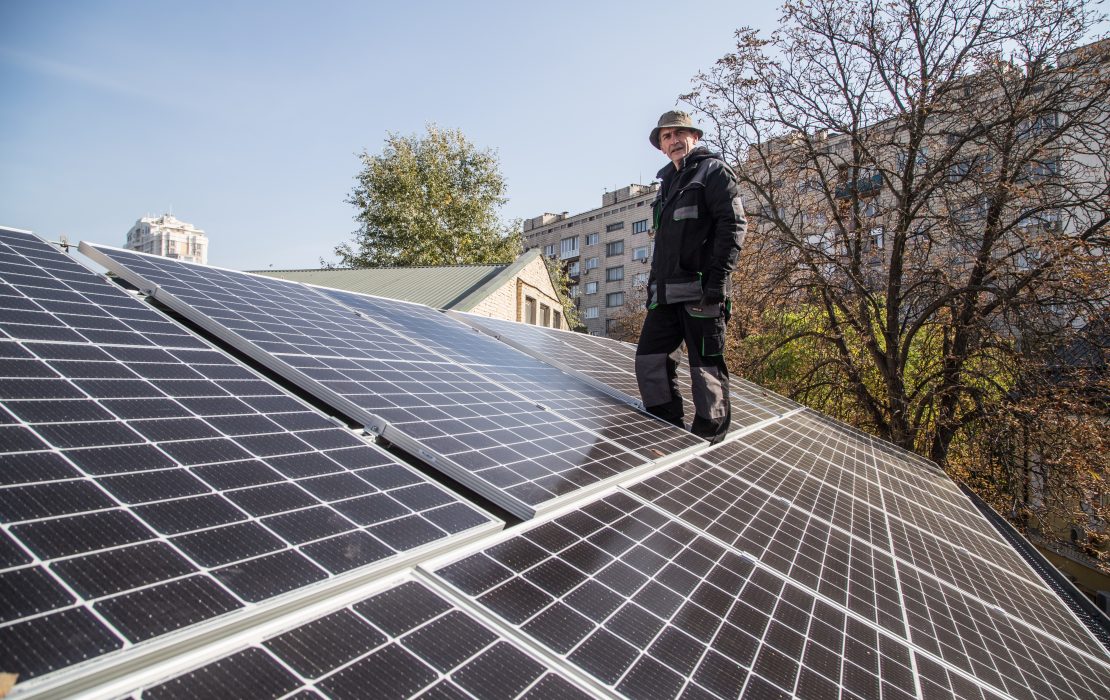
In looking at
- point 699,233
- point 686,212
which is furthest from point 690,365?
point 686,212

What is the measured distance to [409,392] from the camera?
3.49 meters

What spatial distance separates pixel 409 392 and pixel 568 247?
70.9 metres

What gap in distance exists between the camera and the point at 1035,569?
480 centimetres

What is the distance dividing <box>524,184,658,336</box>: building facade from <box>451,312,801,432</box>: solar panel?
51283 millimetres

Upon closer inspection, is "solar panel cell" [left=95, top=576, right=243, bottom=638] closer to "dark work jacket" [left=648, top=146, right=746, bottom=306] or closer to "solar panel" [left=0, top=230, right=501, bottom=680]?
"solar panel" [left=0, top=230, right=501, bottom=680]

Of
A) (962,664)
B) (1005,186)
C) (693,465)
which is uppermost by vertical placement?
(1005,186)

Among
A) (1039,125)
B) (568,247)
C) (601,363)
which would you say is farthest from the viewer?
(568,247)

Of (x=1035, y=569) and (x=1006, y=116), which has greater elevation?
(x=1006, y=116)

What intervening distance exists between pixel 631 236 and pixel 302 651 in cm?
6430

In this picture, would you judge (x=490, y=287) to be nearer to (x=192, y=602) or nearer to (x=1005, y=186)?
(x=1005, y=186)

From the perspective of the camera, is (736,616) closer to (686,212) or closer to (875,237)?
(686,212)

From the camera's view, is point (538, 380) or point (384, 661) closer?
point (384, 661)

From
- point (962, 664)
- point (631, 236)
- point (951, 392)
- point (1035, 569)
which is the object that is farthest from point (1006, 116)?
point (631, 236)

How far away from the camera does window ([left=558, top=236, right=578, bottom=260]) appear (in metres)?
71.8
